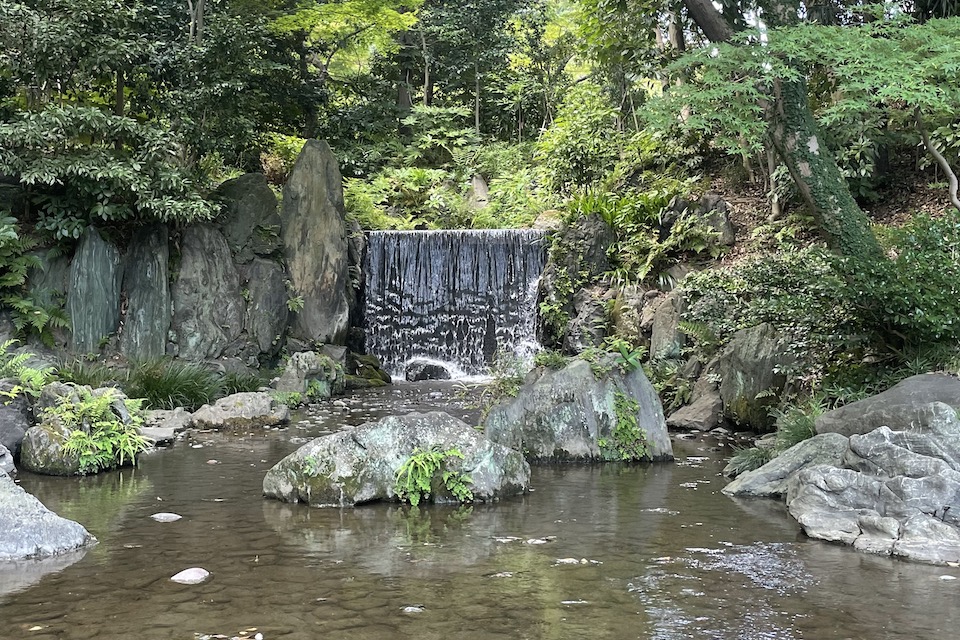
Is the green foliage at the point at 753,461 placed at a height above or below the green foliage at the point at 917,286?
below

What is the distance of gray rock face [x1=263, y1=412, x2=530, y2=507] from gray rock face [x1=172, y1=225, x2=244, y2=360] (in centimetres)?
824

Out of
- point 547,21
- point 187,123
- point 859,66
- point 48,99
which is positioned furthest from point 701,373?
point 547,21

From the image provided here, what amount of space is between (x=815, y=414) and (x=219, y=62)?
12.4 m

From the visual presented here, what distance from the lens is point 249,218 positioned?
1623cm

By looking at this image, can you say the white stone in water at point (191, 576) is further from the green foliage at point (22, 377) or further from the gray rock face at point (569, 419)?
the green foliage at point (22, 377)

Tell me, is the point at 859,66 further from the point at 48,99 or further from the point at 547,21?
the point at 547,21

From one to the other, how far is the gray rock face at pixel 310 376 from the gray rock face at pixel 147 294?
2.30 metres

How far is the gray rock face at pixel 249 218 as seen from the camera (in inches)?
Answer: 629

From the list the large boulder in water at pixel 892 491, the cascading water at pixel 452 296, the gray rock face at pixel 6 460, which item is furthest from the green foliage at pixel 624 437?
the cascading water at pixel 452 296

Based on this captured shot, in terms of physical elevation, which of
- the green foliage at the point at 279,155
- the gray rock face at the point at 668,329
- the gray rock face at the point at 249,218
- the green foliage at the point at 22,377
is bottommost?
the green foliage at the point at 22,377

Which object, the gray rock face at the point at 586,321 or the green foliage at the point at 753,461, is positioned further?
the gray rock face at the point at 586,321

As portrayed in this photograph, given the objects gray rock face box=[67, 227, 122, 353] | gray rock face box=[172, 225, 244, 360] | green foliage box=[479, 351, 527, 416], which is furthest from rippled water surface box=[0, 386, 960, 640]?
gray rock face box=[172, 225, 244, 360]

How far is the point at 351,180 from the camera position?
22578 mm

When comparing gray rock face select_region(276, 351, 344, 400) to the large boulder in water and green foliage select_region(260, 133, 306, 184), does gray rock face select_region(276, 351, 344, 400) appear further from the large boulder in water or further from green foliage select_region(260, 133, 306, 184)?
the large boulder in water
